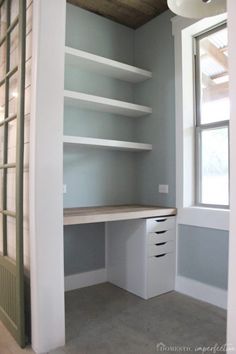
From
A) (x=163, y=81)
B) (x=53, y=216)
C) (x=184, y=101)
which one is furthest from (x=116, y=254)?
(x=163, y=81)

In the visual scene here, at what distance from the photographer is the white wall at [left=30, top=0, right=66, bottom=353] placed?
1829mm

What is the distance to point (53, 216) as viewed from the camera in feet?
6.17

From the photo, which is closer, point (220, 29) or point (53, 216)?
point (53, 216)

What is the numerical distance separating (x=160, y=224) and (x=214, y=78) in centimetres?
157

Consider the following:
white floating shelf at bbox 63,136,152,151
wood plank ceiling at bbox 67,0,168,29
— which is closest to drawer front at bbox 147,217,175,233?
white floating shelf at bbox 63,136,152,151

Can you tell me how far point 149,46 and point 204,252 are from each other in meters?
2.39

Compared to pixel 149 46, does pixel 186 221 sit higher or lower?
lower

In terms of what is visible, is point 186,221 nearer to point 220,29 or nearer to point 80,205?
point 80,205

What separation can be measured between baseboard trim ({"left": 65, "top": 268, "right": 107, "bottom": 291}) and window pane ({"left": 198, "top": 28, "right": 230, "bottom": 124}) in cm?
200

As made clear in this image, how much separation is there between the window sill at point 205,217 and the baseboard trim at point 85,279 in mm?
1080

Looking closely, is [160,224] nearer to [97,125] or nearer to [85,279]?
[85,279]

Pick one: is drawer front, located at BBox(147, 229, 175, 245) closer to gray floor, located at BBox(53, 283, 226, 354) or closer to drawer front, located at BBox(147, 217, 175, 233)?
drawer front, located at BBox(147, 217, 175, 233)

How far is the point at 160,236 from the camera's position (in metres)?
2.82

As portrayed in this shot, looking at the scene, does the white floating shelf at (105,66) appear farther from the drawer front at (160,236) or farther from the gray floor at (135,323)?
the gray floor at (135,323)
